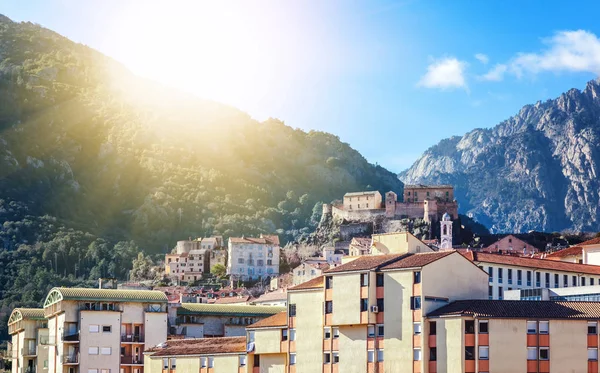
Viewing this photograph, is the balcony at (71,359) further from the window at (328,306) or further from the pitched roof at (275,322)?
the window at (328,306)

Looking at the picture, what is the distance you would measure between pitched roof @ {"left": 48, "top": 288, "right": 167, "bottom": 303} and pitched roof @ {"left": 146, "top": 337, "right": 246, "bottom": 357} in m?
8.46

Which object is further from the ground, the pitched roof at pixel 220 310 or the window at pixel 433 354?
the pitched roof at pixel 220 310

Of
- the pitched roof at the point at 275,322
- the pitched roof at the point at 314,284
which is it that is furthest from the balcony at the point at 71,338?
the pitched roof at the point at 314,284

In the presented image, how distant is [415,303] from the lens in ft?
254

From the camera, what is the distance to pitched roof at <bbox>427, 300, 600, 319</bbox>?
2896 inches

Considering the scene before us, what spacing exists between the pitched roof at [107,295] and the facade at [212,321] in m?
5.32

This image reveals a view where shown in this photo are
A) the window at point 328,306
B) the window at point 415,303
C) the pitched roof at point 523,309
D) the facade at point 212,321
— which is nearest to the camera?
the pitched roof at point 523,309

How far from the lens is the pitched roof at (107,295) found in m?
105

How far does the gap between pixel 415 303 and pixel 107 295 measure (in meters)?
38.1

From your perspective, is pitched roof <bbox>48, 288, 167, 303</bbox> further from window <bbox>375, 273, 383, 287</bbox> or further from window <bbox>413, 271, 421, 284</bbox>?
window <bbox>413, 271, 421, 284</bbox>

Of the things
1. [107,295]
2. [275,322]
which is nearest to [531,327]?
[275,322]

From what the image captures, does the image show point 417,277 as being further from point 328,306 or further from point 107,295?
point 107,295

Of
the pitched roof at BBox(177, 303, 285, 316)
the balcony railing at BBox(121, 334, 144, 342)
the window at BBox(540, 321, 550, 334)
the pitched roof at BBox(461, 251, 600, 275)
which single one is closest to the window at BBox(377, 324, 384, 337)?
the window at BBox(540, 321, 550, 334)

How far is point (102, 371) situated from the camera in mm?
105188
